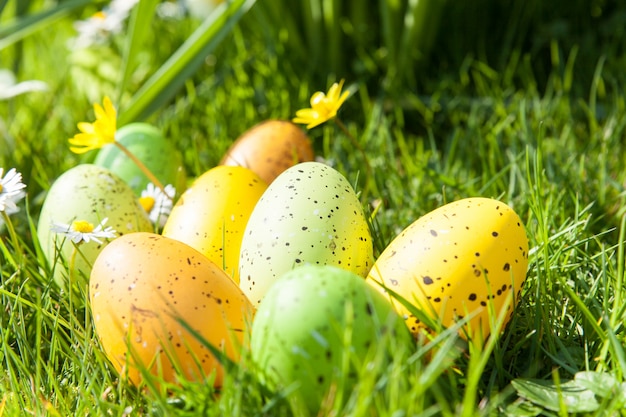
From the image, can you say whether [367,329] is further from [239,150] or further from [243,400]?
[239,150]

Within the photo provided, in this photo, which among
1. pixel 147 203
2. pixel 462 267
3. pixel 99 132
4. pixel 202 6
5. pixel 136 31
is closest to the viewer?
pixel 462 267

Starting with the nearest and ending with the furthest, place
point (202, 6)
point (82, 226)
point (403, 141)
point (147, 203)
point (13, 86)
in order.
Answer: point (82, 226)
point (147, 203)
point (403, 141)
point (13, 86)
point (202, 6)

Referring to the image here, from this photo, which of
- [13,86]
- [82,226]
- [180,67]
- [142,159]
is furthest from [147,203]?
[13,86]

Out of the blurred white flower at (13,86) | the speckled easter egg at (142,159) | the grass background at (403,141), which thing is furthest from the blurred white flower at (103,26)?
the speckled easter egg at (142,159)

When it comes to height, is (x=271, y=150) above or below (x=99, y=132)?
below

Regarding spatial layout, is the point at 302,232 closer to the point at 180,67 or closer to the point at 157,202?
the point at 157,202

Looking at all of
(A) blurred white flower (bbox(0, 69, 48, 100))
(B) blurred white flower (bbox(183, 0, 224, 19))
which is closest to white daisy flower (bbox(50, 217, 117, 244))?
(A) blurred white flower (bbox(0, 69, 48, 100))

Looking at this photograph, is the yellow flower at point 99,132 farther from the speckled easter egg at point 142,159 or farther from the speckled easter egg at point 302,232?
the speckled easter egg at point 302,232

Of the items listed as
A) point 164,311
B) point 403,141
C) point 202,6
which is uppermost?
point 202,6
